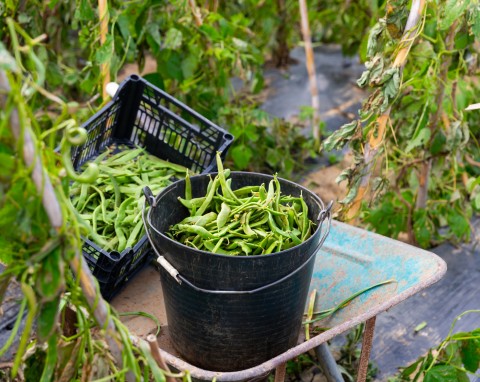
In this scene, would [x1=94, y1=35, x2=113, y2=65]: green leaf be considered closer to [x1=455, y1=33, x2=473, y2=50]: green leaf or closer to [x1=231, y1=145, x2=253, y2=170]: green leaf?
[x1=231, y1=145, x2=253, y2=170]: green leaf

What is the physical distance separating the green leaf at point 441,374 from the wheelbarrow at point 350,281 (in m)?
0.21

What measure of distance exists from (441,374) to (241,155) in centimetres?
162

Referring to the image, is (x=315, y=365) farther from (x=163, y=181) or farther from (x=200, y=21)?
(x=200, y=21)

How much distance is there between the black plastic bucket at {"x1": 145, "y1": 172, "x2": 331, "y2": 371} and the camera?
157 cm

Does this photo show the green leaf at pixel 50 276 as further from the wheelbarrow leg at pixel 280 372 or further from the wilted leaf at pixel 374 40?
the wilted leaf at pixel 374 40

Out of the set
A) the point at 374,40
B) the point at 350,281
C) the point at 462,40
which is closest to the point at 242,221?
the point at 350,281

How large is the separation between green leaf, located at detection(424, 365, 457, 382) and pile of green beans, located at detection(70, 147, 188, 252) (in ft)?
3.05

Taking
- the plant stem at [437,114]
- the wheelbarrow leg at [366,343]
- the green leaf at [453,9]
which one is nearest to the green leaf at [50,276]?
the wheelbarrow leg at [366,343]

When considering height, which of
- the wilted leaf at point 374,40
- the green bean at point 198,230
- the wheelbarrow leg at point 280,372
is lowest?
the wheelbarrow leg at point 280,372

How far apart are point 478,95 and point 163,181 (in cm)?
171

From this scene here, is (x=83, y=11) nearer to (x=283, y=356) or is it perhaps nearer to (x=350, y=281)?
(x=350, y=281)

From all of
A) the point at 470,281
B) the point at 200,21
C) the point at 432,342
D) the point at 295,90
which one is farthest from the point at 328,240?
the point at 295,90

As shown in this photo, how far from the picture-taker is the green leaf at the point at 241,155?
3.25 metres

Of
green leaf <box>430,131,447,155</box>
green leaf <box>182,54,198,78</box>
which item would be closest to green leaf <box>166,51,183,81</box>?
green leaf <box>182,54,198,78</box>
